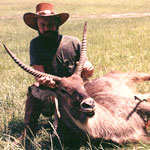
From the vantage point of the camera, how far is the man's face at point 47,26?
11.6 feet

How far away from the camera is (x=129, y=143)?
10.4 feet

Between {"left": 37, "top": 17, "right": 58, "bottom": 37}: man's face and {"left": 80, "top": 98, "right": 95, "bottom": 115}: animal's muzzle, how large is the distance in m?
1.39

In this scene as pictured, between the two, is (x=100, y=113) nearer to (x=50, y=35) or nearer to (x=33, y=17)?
(x=50, y=35)

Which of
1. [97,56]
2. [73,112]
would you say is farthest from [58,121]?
[97,56]

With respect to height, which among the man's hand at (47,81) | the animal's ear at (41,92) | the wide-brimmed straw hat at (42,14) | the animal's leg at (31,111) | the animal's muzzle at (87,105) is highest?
the wide-brimmed straw hat at (42,14)

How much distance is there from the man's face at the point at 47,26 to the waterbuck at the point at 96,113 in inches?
24.7

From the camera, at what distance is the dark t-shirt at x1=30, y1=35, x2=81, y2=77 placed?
148 inches

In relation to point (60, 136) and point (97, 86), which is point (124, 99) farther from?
point (60, 136)

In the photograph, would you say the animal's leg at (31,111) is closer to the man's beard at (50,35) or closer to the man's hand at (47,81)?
the man's hand at (47,81)

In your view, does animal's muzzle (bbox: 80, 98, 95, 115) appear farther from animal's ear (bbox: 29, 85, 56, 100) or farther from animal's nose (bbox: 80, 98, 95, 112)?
animal's ear (bbox: 29, 85, 56, 100)

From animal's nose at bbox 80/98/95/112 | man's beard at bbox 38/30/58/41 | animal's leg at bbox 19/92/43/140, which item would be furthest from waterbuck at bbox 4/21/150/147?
man's beard at bbox 38/30/58/41

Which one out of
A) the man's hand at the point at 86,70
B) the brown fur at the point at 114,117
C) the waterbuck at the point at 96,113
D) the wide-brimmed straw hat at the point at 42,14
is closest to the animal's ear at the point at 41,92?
the waterbuck at the point at 96,113

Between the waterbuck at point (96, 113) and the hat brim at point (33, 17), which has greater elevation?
the hat brim at point (33, 17)

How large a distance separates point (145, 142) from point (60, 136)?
3.52ft
